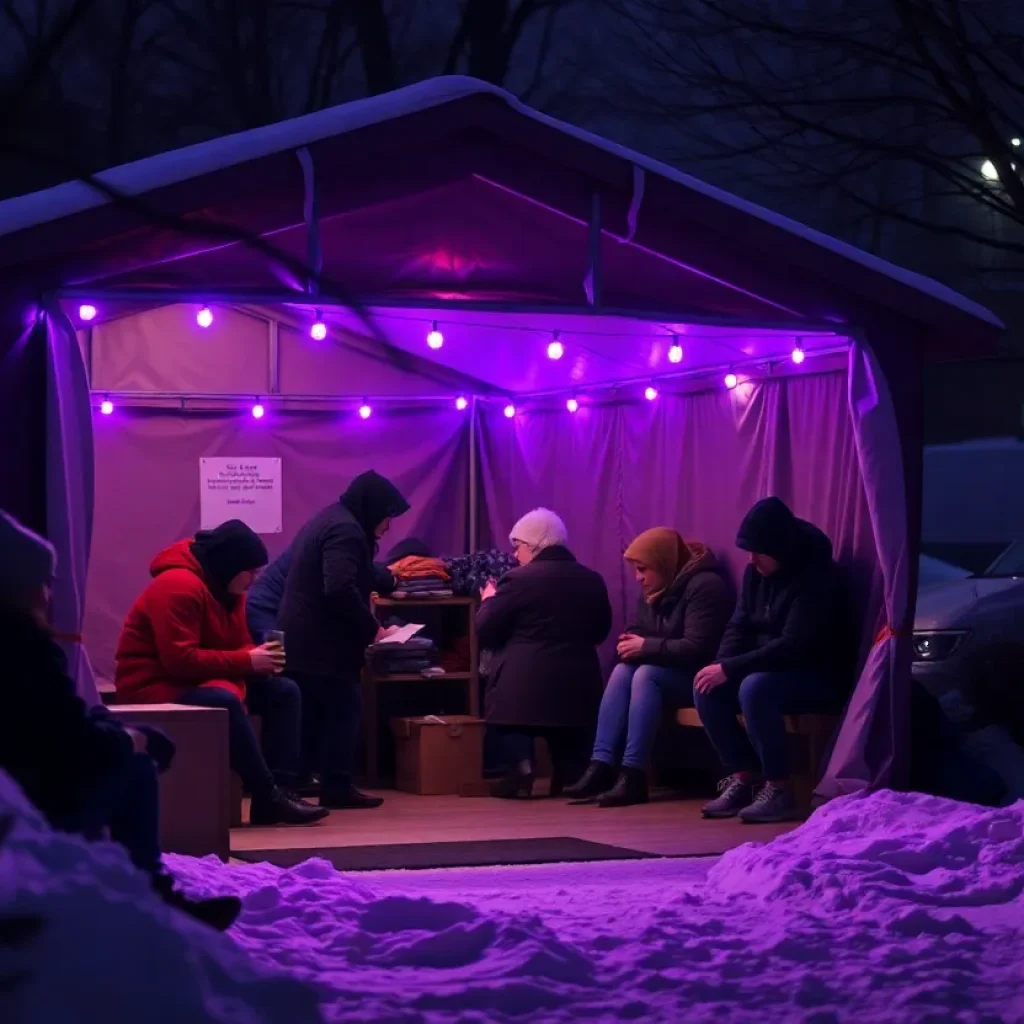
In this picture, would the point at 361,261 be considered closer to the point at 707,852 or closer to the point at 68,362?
the point at 68,362

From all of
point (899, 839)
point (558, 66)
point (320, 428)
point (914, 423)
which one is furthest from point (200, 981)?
point (558, 66)

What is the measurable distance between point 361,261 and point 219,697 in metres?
2.05

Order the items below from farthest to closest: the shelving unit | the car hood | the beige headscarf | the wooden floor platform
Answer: the car hood → the shelving unit → the beige headscarf → the wooden floor platform

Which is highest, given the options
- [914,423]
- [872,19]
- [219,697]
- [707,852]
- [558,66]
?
[558,66]

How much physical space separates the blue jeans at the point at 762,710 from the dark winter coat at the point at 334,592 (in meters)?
1.75

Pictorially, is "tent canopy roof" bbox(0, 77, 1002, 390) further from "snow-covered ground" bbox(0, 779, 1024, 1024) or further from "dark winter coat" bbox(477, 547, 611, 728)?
"snow-covered ground" bbox(0, 779, 1024, 1024)

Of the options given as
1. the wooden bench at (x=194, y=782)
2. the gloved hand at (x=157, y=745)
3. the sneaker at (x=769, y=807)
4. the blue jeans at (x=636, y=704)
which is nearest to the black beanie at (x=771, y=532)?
the blue jeans at (x=636, y=704)

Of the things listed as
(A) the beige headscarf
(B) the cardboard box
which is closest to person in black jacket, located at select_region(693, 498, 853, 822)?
(A) the beige headscarf

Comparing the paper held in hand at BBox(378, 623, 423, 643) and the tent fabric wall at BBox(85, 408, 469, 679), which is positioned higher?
the tent fabric wall at BBox(85, 408, 469, 679)

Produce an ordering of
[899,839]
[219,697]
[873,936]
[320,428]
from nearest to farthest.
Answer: [873,936] → [899,839] → [219,697] → [320,428]

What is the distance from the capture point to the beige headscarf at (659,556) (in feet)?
33.7

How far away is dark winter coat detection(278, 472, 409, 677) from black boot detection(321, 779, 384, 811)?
0.55 m

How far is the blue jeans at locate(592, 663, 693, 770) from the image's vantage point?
9.92 metres

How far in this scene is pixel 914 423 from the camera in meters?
9.27
